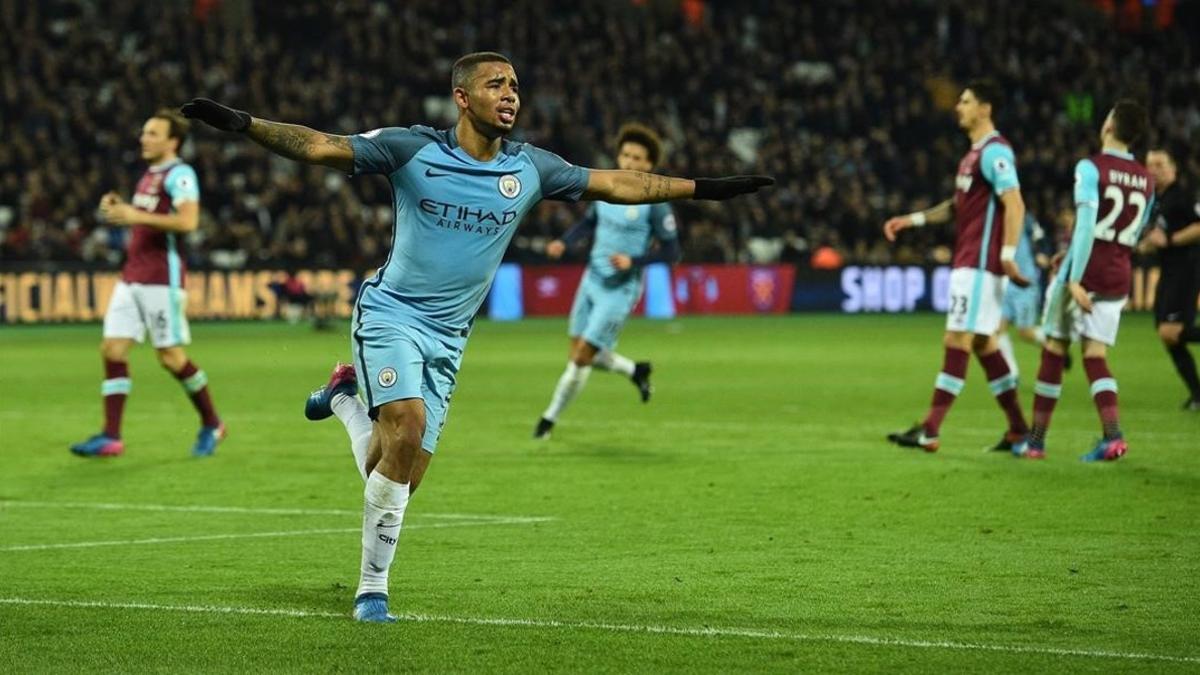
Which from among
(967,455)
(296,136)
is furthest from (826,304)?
(296,136)

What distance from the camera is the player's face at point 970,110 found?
13.6 metres

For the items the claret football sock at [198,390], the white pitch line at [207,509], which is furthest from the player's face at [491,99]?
the claret football sock at [198,390]

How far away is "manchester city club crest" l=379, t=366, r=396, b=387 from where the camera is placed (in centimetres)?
765

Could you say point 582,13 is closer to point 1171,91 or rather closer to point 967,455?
point 1171,91

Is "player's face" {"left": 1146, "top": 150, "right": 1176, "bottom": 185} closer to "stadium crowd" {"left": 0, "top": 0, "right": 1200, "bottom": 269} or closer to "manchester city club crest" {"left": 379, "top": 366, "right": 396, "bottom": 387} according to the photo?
"manchester city club crest" {"left": 379, "top": 366, "right": 396, "bottom": 387}

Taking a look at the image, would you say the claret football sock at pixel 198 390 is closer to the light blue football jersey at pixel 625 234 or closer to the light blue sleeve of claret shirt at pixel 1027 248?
the light blue football jersey at pixel 625 234

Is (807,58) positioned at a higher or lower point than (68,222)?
higher

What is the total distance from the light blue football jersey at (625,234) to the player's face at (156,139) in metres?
3.61

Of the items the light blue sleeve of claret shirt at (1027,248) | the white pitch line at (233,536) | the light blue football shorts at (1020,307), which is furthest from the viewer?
the light blue football shorts at (1020,307)

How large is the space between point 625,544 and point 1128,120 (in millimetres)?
5590

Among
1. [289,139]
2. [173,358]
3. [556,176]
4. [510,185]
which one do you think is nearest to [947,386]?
[173,358]

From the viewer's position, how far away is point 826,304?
4038 cm

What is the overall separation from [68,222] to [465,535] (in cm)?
2724

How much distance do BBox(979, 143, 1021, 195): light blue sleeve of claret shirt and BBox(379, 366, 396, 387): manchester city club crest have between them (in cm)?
709
